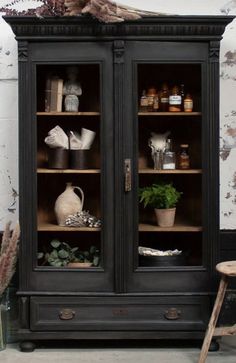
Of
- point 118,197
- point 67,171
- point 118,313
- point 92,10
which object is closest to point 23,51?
point 92,10

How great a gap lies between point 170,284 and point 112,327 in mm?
412

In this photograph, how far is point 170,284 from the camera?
3486mm

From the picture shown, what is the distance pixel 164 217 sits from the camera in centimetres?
362

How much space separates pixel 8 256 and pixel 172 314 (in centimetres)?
99

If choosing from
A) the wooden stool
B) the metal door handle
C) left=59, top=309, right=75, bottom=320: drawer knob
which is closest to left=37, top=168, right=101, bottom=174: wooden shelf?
the metal door handle

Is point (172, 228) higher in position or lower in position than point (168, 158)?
lower

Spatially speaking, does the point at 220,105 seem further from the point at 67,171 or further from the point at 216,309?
the point at 216,309

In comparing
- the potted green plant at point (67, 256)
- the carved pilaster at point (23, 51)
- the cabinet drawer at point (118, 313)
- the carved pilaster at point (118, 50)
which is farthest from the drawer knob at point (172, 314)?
the carved pilaster at point (23, 51)

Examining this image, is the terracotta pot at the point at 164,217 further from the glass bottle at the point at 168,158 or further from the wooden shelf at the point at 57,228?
the wooden shelf at the point at 57,228

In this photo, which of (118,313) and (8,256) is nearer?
(8,256)

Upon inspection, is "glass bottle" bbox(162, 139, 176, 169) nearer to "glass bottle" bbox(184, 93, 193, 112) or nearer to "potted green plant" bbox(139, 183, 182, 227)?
"potted green plant" bbox(139, 183, 182, 227)

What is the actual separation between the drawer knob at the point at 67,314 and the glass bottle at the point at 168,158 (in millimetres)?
1003

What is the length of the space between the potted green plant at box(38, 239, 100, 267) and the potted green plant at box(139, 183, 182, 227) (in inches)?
16.8

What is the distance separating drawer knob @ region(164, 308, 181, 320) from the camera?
3.47 metres
